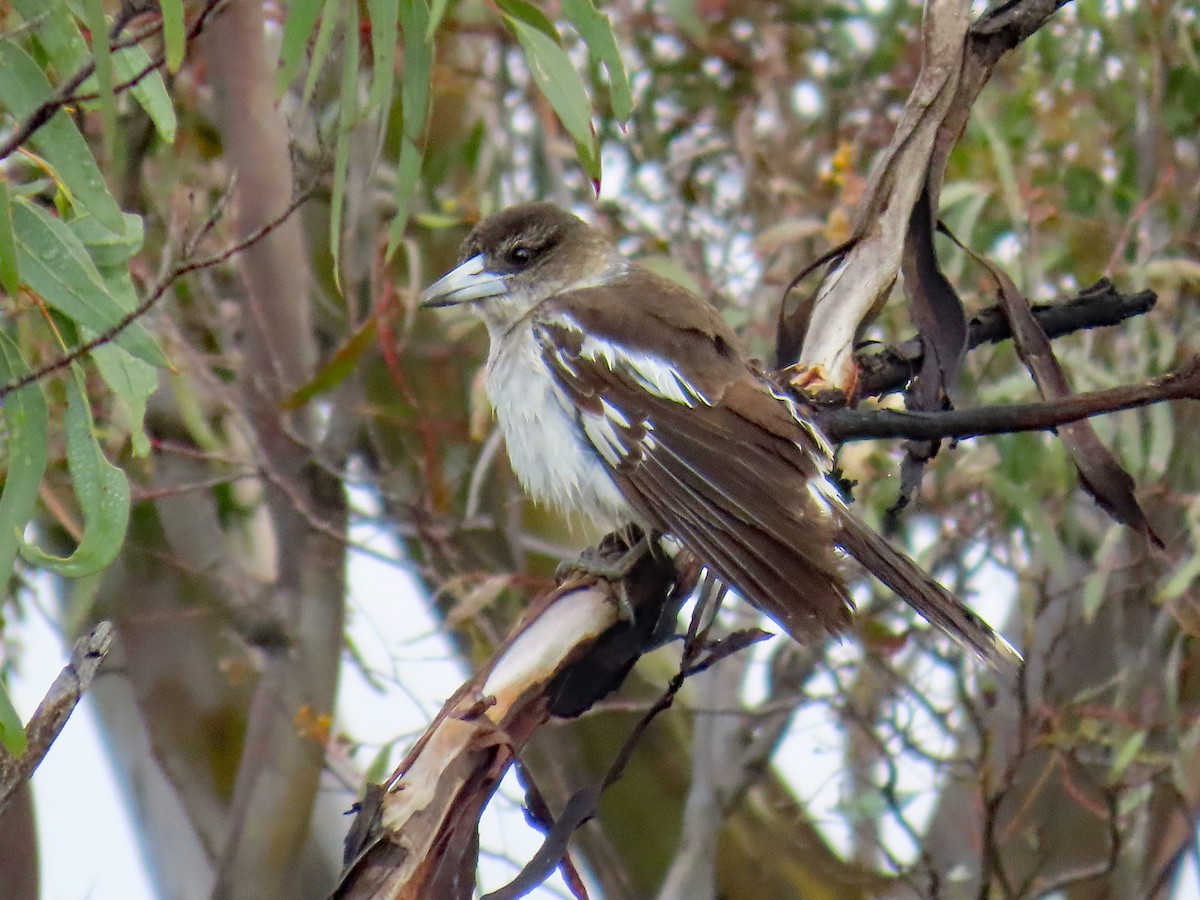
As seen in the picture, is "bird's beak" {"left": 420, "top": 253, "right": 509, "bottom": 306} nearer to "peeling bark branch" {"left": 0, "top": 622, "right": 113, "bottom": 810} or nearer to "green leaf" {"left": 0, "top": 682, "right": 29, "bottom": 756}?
"peeling bark branch" {"left": 0, "top": 622, "right": 113, "bottom": 810}

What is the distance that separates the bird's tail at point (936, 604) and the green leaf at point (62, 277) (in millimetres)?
1121

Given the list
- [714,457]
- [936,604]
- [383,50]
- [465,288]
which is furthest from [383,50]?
[465,288]

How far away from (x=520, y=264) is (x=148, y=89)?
1340 millimetres

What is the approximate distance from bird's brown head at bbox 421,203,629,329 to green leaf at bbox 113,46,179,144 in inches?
45.3

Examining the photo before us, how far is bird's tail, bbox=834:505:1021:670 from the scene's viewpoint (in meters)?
2.30

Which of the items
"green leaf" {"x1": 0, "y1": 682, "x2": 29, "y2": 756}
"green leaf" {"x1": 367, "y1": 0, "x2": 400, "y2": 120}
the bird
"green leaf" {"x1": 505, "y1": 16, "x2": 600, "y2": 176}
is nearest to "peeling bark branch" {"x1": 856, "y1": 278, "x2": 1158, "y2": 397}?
the bird

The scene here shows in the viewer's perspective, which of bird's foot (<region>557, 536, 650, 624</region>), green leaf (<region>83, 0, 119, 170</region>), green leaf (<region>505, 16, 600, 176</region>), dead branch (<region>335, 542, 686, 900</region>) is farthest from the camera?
bird's foot (<region>557, 536, 650, 624</region>)

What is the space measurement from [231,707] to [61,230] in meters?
2.77

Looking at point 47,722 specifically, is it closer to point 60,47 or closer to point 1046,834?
point 60,47

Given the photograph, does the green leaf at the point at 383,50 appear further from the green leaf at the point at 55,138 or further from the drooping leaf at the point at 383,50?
the green leaf at the point at 55,138

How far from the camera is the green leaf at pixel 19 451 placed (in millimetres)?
1736

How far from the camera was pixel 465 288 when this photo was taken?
3.21 m

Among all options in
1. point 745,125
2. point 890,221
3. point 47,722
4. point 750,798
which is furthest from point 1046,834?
point 47,722

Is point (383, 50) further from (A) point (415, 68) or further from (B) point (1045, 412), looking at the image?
(B) point (1045, 412)
